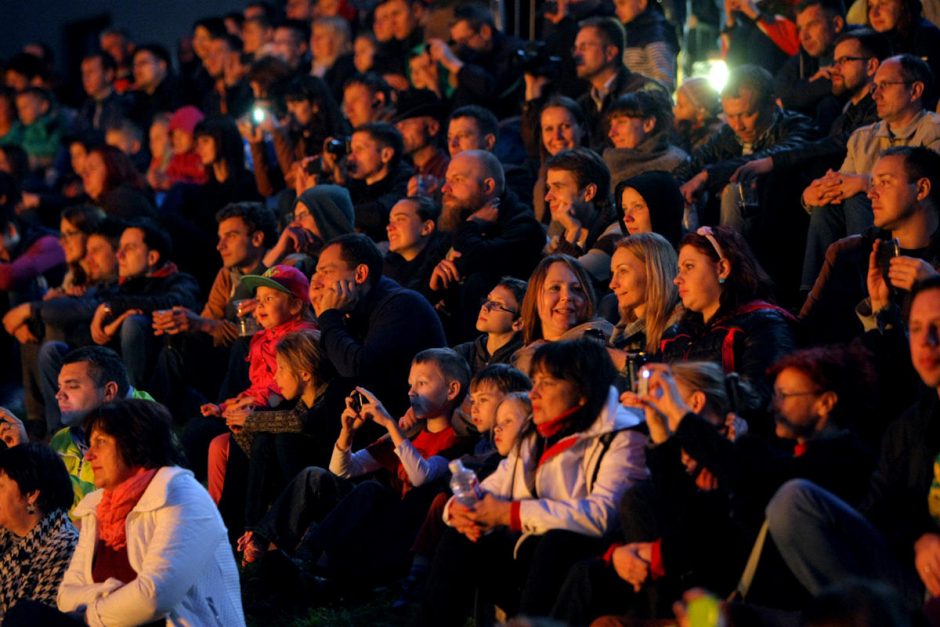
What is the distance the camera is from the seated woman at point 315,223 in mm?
8367

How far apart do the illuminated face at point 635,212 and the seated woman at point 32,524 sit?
2795 mm

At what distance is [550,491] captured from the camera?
4.92 meters

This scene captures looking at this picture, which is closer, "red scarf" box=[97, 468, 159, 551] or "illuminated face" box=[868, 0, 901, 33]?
"red scarf" box=[97, 468, 159, 551]

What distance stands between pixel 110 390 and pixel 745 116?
3536mm

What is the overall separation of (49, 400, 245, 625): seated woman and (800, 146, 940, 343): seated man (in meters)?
2.62

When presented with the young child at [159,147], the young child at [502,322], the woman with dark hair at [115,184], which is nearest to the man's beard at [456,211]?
the young child at [502,322]

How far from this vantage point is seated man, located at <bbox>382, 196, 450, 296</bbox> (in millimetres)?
7758

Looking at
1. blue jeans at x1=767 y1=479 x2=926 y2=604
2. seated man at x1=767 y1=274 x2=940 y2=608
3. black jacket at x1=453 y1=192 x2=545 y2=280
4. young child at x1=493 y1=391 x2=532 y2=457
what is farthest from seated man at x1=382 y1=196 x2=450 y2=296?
blue jeans at x1=767 y1=479 x2=926 y2=604

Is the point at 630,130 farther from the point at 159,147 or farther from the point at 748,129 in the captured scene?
the point at 159,147

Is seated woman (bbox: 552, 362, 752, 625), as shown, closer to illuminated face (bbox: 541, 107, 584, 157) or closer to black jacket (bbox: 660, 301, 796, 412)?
black jacket (bbox: 660, 301, 796, 412)

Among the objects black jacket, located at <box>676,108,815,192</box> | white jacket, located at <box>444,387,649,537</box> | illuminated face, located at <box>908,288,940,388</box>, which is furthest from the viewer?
black jacket, located at <box>676,108,815,192</box>

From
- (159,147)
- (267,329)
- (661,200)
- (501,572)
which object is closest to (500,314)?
(661,200)

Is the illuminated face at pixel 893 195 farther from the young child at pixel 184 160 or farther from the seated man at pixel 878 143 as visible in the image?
the young child at pixel 184 160

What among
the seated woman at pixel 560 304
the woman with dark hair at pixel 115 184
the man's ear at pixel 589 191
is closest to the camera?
the seated woman at pixel 560 304
